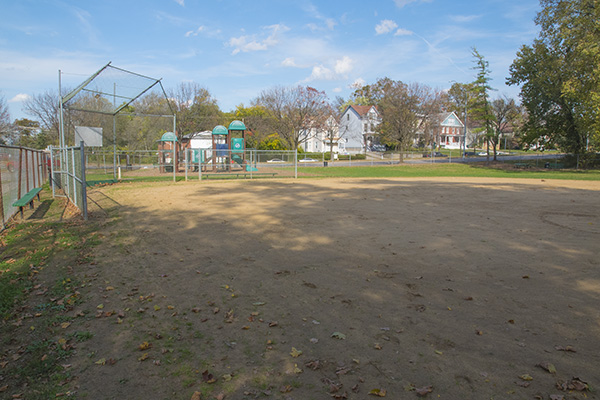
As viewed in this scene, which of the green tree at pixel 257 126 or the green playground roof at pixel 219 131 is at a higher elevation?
the green tree at pixel 257 126

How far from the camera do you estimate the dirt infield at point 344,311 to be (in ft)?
11.4

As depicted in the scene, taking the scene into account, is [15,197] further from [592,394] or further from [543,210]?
[543,210]

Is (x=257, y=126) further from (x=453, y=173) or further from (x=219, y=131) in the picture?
(x=453, y=173)

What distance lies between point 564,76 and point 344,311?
4180 centimetres

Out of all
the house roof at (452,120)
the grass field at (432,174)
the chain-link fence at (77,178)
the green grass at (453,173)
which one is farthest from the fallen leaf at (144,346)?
the house roof at (452,120)

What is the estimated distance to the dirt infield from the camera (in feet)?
11.4

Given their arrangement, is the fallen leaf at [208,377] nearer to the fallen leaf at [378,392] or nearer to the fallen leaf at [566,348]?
the fallen leaf at [378,392]

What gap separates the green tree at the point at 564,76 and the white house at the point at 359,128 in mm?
34794

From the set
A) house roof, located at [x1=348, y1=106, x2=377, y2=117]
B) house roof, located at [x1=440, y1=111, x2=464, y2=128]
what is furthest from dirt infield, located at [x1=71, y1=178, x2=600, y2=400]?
house roof, located at [x1=440, y1=111, x2=464, y2=128]

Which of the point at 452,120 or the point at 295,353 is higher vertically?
the point at 452,120

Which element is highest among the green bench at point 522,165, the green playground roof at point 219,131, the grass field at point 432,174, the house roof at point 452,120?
the house roof at point 452,120

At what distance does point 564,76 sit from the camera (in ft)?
121

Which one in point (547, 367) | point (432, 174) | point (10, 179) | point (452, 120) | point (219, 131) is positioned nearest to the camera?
point (547, 367)

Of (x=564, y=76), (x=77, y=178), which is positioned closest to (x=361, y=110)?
(x=564, y=76)
